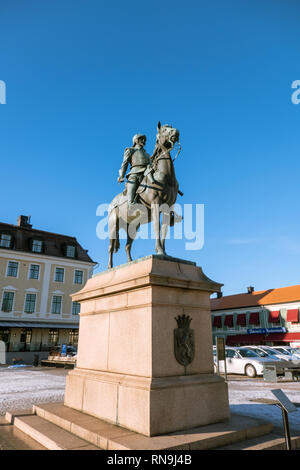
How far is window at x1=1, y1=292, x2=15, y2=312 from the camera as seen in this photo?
3468 centimetres

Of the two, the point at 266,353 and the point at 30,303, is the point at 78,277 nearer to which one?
the point at 30,303

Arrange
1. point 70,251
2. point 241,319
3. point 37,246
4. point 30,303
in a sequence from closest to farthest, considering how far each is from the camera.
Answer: point 30,303, point 37,246, point 70,251, point 241,319

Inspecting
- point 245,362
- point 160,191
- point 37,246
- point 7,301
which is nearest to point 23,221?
point 37,246

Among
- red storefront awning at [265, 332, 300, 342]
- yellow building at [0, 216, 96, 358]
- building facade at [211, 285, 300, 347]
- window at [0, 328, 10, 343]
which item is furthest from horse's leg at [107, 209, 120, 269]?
red storefront awning at [265, 332, 300, 342]

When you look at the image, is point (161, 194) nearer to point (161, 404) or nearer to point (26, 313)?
point (161, 404)

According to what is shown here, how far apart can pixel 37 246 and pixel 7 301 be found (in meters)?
→ 7.02

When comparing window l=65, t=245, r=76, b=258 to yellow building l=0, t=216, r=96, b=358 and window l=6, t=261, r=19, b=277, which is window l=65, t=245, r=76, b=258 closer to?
yellow building l=0, t=216, r=96, b=358

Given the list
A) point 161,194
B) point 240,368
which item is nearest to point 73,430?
point 161,194

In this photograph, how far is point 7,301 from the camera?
115ft

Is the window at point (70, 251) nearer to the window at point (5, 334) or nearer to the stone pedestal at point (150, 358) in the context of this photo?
the window at point (5, 334)

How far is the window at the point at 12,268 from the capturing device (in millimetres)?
35812

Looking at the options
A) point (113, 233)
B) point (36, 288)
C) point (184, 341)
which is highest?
point (36, 288)

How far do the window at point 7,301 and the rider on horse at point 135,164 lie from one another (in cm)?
3202

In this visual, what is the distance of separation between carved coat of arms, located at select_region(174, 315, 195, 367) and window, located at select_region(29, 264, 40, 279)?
34.7 m
